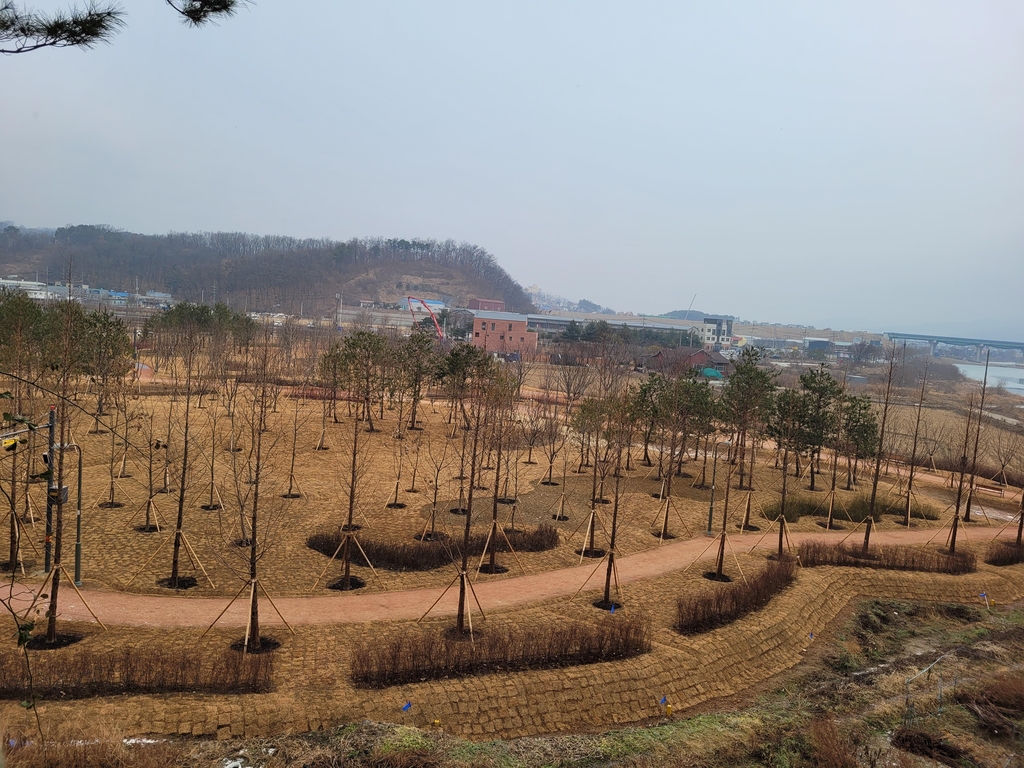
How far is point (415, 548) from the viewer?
46.0 ft

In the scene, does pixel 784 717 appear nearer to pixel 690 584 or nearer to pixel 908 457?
pixel 690 584

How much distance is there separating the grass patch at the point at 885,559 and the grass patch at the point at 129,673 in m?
12.3

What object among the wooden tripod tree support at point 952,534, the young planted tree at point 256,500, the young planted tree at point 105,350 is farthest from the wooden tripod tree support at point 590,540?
the young planted tree at point 105,350

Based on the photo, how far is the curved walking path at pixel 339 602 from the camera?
10375 mm

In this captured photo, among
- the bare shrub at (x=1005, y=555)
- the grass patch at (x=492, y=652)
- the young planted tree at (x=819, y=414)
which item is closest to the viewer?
the grass patch at (x=492, y=652)

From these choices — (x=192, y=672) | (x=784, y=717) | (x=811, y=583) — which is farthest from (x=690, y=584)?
(x=192, y=672)

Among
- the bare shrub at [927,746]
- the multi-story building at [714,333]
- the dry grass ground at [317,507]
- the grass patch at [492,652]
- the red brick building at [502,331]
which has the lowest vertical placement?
the bare shrub at [927,746]

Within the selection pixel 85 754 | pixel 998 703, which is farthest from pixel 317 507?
pixel 998 703

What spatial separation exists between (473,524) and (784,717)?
8.77 m

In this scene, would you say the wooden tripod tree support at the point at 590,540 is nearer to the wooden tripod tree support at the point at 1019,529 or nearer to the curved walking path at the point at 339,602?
the curved walking path at the point at 339,602

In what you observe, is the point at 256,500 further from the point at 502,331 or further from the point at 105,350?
the point at 502,331

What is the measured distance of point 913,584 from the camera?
606 inches

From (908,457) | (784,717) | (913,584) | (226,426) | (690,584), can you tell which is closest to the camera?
(784,717)

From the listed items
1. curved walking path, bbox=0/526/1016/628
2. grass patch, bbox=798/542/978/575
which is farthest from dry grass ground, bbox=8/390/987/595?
grass patch, bbox=798/542/978/575
